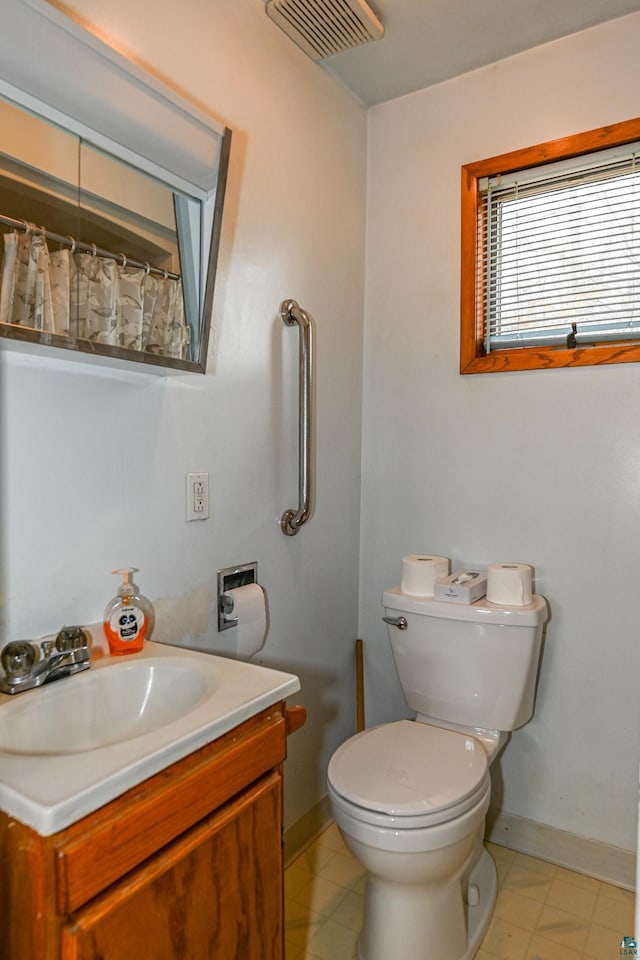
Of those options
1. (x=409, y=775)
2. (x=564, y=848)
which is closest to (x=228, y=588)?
(x=409, y=775)

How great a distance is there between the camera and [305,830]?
73.0 inches

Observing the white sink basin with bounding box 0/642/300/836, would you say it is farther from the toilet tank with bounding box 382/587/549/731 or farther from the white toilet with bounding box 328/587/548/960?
the toilet tank with bounding box 382/587/549/731

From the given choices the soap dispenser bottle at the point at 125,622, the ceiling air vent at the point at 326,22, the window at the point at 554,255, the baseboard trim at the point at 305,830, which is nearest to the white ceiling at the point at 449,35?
the ceiling air vent at the point at 326,22

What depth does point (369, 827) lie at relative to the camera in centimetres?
127

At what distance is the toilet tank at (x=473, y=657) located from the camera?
1.65 metres

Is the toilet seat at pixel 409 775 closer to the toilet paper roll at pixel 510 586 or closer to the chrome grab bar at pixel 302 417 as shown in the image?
the toilet paper roll at pixel 510 586

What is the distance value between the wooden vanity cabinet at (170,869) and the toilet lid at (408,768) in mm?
346

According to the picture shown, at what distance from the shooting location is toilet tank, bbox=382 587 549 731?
5.40 feet

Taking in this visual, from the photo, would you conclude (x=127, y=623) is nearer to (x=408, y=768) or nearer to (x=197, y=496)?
(x=197, y=496)

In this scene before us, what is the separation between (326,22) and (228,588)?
5.09 feet

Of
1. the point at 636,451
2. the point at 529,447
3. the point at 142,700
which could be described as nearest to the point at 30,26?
the point at 142,700

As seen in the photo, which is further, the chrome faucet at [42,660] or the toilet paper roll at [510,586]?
the toilet paper roll at [510,586]

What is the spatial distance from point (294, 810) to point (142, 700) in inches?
37.6

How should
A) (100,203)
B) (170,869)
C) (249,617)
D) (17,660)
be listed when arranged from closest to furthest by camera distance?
(170,869) < (17,660) < (100,203) < (249,617)
